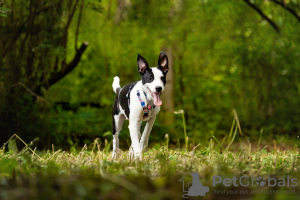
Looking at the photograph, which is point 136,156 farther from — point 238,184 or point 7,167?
point 238,184

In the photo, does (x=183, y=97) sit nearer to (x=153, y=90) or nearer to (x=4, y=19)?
(x=4, y=19)

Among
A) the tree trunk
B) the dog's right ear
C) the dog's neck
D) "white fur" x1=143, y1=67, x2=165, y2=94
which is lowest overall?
the tree trunk

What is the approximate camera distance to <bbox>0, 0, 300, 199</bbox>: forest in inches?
292

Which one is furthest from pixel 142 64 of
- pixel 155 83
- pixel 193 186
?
pixel 193 186

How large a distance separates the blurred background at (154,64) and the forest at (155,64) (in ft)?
0.08

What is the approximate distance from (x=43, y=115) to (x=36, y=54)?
113cm

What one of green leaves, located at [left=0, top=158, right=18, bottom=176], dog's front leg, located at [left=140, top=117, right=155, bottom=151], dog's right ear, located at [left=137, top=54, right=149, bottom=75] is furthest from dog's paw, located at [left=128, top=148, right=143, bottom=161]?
green leaves, located at [left=0, top=158, right=18, bottom=176]

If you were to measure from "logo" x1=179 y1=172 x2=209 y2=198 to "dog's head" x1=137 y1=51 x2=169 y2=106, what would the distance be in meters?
1.60

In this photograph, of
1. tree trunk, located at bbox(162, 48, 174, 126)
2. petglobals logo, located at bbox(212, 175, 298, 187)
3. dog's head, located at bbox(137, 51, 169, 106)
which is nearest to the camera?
petglobals logo, located at bbox(212, 175, 298, 187)

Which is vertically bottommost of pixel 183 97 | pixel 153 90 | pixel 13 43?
pixel 183 97

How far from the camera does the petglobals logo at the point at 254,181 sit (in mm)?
2342

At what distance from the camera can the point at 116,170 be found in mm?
2895

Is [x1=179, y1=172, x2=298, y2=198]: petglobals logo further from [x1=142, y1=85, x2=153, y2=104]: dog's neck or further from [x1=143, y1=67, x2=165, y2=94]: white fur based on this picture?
[x1=142, y1=85, x2=153, y2=104]: dog's neck

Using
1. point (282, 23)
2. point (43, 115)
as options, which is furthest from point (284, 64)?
point (43, 115)
